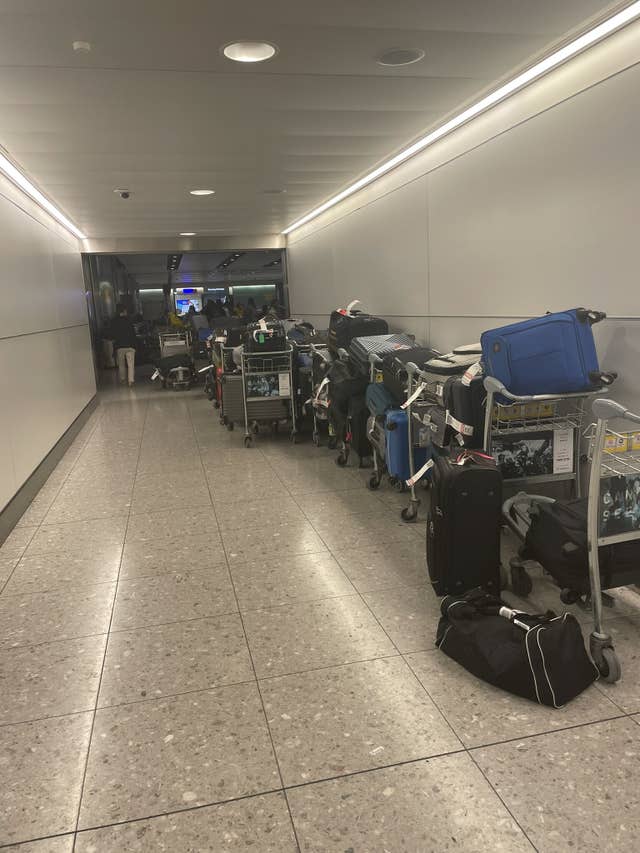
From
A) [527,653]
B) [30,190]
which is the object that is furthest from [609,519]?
[30,190]

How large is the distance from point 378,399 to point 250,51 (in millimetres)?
2442

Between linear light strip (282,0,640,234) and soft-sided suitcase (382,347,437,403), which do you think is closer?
linear light strip (282,0,640,234)

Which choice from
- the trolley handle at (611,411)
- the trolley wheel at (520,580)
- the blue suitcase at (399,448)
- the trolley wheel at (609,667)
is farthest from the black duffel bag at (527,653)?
the blue suitcase at (399,448)

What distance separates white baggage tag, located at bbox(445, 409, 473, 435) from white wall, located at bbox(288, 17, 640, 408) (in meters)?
0.88

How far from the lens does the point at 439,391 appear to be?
3.71m

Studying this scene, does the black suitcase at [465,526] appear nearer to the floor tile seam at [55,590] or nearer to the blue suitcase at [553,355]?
the blue suitcase at [553,355]

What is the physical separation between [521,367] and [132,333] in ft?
36.3

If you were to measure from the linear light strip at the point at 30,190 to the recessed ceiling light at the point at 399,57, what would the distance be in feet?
10.9

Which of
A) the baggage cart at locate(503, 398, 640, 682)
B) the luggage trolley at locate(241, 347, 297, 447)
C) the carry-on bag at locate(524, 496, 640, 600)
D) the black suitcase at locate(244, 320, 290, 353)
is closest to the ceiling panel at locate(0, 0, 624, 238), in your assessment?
the black suitcase at locate(244, 320, 290, 353)

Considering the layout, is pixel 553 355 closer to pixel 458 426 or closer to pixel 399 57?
pixel 458 426

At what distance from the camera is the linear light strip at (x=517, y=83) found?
9.94 feet

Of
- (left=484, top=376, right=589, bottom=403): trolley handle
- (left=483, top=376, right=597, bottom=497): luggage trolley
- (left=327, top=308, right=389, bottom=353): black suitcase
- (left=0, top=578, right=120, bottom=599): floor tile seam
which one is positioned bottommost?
(left=0, top=578, right=120, bottom=599): floor tile seam

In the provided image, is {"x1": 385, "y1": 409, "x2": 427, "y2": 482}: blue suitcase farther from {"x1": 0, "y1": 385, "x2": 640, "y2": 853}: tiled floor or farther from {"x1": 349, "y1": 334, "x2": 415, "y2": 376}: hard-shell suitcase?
{"x1": 349, "y1": 334, "x2": 415, "y2": 376}: hard-shell suitcase

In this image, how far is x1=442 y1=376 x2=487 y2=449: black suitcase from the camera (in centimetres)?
326
